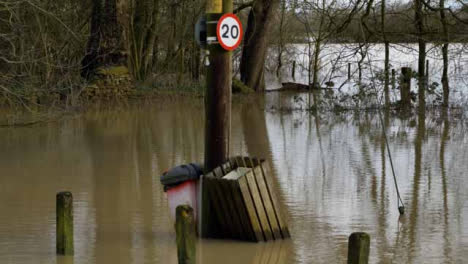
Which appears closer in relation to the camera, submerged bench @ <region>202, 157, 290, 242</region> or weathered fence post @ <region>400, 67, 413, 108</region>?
submerged bench @ <region>202, 157, 290, 242</region>

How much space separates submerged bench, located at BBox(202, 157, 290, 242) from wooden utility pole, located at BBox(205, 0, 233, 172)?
7.2 inches

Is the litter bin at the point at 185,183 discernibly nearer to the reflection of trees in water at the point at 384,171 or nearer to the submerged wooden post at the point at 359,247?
the reflection of trees in water at the point at 384,171

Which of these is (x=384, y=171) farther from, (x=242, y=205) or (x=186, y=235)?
(x=186, y=235)

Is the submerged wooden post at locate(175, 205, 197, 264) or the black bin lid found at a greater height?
the black bin lid

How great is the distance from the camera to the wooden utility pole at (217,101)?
906 cm

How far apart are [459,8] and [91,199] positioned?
48.2ft

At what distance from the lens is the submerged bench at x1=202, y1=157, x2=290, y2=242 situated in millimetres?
8398

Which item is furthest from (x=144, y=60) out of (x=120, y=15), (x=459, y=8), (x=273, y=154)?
(x=273, y=154)

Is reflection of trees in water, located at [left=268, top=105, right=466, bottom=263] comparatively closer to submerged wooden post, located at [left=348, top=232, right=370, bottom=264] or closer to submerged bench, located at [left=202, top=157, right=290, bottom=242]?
submerged bench, located at [left=202, top=157, right=290, bottom=242]

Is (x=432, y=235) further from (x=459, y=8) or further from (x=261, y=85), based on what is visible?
(x=261, y=85)

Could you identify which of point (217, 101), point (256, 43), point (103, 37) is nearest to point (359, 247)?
point (217, 101)

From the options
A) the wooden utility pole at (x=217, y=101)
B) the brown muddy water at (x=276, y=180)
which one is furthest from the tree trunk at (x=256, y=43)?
the wooden utility pole at (x=217, y=101)

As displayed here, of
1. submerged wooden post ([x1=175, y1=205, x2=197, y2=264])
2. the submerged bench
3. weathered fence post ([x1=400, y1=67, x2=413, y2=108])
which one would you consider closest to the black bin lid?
the submerged bench

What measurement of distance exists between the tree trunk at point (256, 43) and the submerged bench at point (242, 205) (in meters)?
24.0
